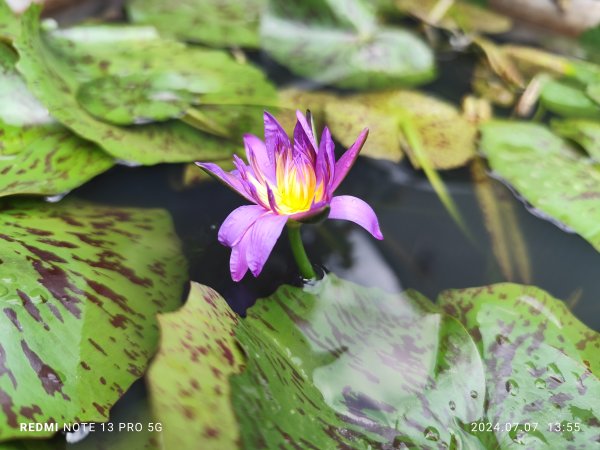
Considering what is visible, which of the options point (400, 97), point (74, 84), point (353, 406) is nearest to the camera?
point (353, 406)

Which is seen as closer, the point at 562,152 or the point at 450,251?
the point at 450,251

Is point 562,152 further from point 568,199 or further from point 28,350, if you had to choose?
point 28,350

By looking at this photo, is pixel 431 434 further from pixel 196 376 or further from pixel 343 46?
pixel 343 46

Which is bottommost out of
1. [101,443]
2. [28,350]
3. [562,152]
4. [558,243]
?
[101,443]

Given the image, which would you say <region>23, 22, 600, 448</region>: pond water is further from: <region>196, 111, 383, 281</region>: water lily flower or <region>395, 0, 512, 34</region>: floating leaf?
<region>395, 0, 512, 34</region>: floating leaf

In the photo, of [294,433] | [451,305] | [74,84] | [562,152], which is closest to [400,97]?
[562,152]

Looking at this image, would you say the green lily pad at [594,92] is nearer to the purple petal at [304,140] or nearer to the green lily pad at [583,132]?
the green lily pad at [583,132]

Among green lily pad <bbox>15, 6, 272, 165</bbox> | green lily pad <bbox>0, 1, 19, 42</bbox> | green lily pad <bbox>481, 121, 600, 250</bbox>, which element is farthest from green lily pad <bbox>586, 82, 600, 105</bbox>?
green lily pad <bbox>0, 1, 19, 42</bbox>
